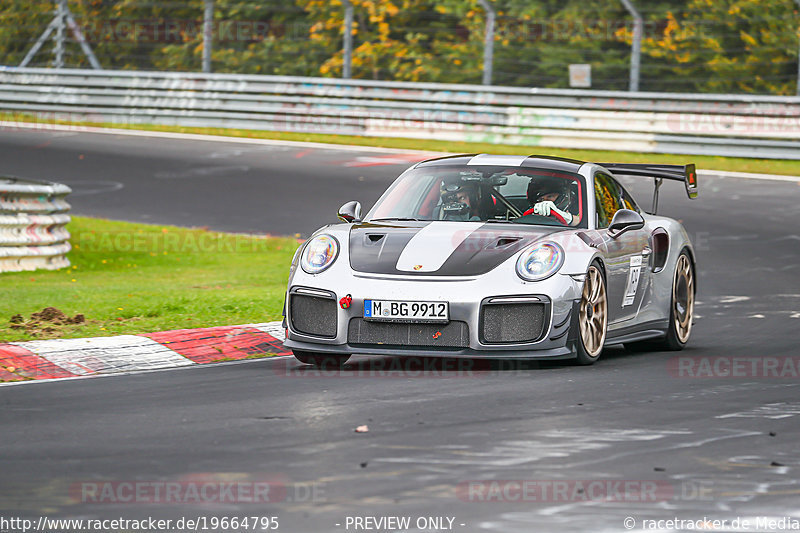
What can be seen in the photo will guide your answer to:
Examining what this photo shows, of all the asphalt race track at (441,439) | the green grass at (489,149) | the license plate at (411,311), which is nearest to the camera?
the asphalt race track at (441,439)

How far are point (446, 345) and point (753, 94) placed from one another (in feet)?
55.9

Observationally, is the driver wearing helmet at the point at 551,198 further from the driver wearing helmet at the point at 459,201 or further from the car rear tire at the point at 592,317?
the car rear tire at the point at 592,317

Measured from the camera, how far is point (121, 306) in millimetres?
11164

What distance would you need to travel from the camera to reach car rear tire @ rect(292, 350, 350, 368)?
8.69 m

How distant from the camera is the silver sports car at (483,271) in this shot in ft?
26.6

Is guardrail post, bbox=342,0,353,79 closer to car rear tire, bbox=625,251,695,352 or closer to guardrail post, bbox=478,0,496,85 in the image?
guardrail post, bbox=478,0,496,85

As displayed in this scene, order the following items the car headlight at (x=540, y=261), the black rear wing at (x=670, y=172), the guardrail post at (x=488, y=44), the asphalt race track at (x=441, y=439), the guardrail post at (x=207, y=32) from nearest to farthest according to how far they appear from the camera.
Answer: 1. the asphalt race track at (x=441, y=439)
2. the car headlight at (x=540, y=261)
3. the black rear wing at (x=670, y=172)
4. the guardrail post at (x=488, y=44)
5. the guardrail post at (x=207, y=32)

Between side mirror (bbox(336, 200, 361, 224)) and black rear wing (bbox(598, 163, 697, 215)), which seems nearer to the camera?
side mirror (bbox(336, 200, 361, 224))

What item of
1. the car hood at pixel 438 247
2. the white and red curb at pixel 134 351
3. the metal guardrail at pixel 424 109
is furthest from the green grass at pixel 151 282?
the metal guardrail at pixel 424 109

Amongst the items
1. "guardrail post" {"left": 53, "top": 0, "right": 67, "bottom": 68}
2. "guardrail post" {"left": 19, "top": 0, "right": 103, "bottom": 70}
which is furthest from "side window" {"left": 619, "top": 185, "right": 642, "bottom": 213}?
"guardrail post" {"left": 53, "top": 0, "right": 67, "bottom": 68}

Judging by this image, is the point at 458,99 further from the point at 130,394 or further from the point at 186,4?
the point at 130,394

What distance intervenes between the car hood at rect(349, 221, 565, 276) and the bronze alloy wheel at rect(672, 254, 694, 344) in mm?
1697

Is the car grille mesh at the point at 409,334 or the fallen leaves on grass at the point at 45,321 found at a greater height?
the car grille mesh at the point at 409,334

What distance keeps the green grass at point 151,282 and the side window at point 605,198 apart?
8.83 feet
